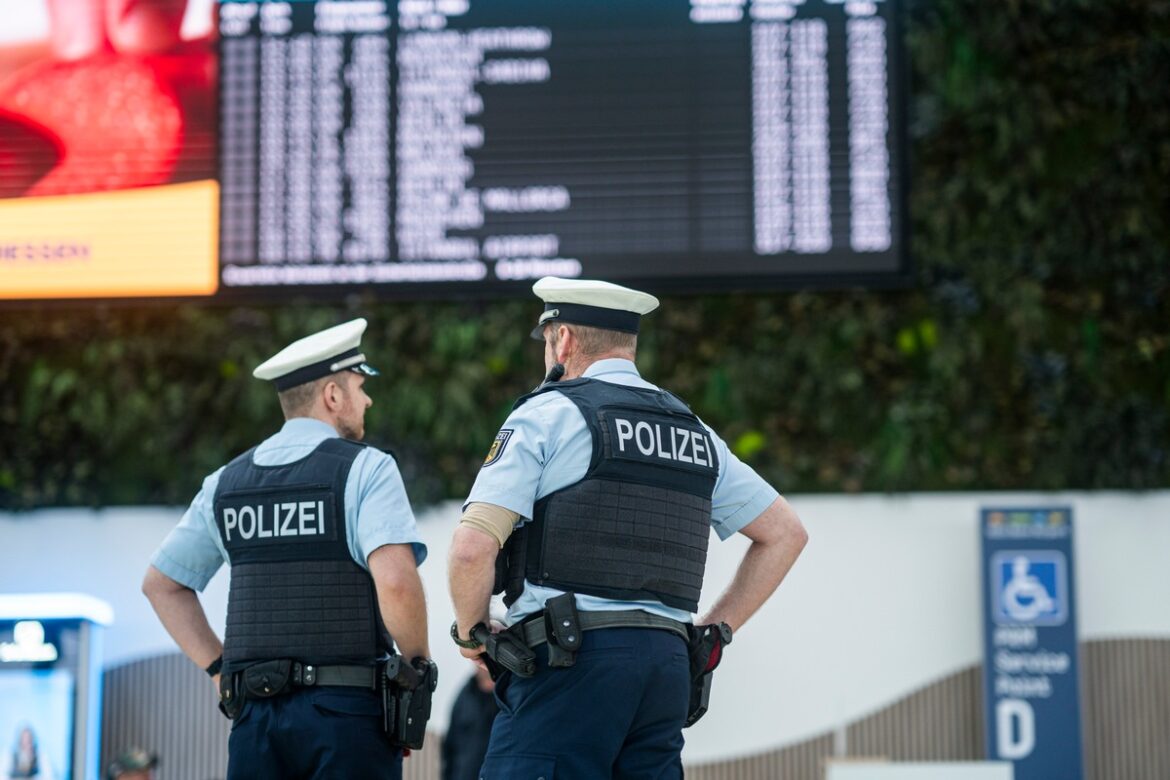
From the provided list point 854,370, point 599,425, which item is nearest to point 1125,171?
point 854,370

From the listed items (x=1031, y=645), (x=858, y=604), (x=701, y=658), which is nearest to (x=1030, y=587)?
(x=1031, y=645)

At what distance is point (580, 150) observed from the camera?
16.8 ft

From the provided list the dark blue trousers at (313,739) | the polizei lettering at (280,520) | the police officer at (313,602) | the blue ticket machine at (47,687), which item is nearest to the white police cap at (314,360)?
the police officer at (313,602)

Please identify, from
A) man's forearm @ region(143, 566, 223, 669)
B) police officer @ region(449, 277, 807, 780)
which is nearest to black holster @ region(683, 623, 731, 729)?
police officer @ region(449, 277, 807, 780)

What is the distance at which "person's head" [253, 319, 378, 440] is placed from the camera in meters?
2.93

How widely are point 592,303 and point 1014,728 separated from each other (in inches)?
124

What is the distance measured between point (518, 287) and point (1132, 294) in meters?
2.31

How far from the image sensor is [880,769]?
4.34 meters

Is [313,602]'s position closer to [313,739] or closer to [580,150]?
[313,739]

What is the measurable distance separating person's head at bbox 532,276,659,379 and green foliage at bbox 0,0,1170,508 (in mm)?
2804

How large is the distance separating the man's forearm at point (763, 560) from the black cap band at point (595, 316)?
0.45 meters

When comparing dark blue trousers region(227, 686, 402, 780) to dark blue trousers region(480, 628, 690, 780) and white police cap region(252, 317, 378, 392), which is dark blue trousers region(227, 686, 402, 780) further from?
white police cap region(252, 317, 378, 392)

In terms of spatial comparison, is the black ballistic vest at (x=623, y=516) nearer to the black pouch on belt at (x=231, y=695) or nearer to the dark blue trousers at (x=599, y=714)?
the dark blue trousers at (x=599, y=714)

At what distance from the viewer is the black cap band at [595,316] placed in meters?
2.56
